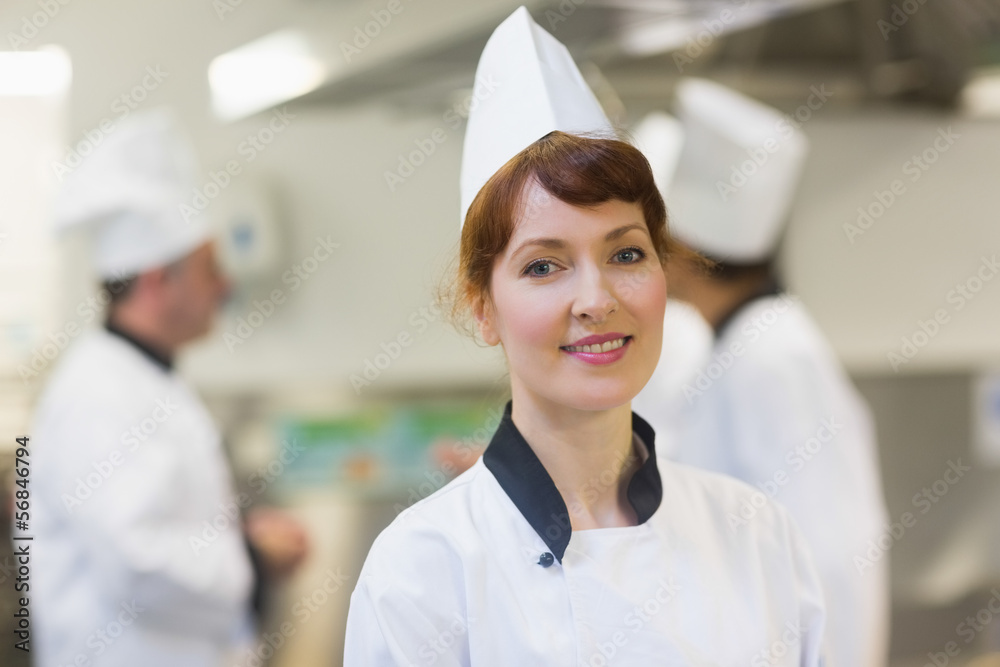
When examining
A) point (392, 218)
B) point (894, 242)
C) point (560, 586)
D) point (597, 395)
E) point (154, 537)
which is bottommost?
point (894, 242)

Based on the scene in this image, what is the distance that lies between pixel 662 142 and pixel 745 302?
56 centimetres

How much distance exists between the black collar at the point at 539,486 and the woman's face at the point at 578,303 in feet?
0.23

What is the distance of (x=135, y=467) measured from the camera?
1.49 meters

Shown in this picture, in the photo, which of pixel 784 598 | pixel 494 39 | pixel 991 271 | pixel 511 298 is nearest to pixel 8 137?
pixel 494 39

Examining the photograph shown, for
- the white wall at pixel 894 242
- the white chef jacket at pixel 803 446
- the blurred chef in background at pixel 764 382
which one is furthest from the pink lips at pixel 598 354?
the white wall at pixel 894 242

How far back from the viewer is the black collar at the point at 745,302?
61.6 inches

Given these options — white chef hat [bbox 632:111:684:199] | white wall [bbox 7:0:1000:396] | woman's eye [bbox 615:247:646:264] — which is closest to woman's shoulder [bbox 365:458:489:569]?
woman's eye [bbox 615:247:646:264]

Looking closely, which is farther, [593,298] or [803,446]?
[803,446]

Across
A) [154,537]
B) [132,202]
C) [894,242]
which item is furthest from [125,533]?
[894,242]

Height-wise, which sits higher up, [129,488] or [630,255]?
[630,255]

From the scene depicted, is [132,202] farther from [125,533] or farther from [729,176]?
[729,176]

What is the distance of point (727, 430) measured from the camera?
61.1 inches

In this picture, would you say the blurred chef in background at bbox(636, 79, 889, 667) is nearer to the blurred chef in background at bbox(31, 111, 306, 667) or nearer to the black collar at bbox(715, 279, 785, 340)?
the black collar at bbox(715, 279, 785, 340)

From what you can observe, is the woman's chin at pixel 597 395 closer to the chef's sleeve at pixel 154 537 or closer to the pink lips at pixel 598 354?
the pink lips at pixel 598 354
